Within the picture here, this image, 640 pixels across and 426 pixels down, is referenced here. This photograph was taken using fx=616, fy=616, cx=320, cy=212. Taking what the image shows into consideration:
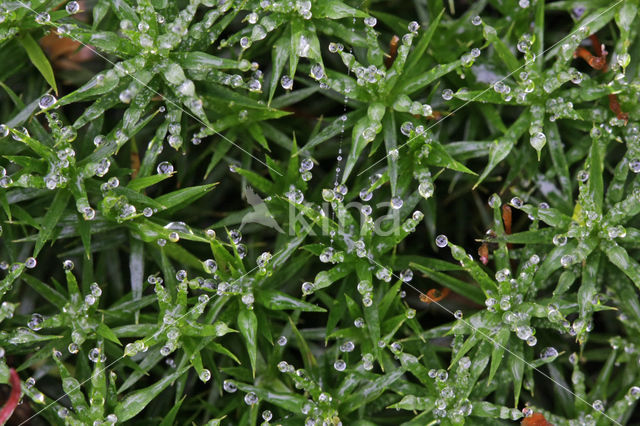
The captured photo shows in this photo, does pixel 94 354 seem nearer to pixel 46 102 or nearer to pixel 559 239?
pixel 46 102

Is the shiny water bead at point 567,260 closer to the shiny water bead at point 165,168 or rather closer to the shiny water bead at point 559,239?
the shiny water bead at point 559,239

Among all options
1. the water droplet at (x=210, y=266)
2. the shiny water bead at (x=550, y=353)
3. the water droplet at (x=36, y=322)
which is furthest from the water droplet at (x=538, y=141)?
the water droplet at (x=36, y=322)

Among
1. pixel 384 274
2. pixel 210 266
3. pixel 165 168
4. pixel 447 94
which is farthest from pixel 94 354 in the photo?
pixel 447 94

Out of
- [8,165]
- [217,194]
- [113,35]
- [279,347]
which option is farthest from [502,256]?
[8,165]

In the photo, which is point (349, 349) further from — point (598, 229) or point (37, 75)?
A: point (37, 75)

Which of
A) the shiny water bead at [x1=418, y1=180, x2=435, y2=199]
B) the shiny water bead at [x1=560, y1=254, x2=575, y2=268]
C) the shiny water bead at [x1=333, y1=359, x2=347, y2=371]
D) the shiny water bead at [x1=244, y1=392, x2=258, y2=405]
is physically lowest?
the shiny water bead at [x1=244, y1=392, x2=258, y2=405]

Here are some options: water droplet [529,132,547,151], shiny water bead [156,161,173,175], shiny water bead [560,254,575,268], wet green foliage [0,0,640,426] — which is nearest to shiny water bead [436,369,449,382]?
wet green foliage [0,0,640,426]

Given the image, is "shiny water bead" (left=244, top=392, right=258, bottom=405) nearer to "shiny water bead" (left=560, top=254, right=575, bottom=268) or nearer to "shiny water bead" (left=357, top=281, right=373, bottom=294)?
"shiny water bead" (left=357, top=281, right=373, bottom=294)

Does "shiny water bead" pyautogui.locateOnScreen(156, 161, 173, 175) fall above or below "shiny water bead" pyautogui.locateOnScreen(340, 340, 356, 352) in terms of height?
→ above
